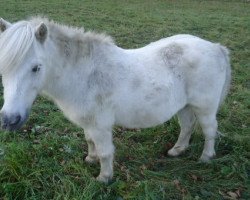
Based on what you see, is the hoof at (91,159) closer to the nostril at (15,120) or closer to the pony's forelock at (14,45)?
the nostril at (15,120)

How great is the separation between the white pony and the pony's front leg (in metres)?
0.01

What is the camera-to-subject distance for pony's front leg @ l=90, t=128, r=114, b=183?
4.00 m

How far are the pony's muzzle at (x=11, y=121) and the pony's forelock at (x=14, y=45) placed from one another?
0.40 m

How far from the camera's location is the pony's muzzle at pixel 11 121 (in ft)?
10.3

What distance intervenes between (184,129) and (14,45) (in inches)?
109

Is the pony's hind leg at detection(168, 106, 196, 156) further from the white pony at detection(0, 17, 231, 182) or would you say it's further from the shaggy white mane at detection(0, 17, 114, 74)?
the shaggy white mane at detection(0, 17, 114, 74)

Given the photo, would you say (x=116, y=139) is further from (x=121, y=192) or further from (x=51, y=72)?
(x=51, y=72)

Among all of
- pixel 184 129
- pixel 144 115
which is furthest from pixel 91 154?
pixel 184 129

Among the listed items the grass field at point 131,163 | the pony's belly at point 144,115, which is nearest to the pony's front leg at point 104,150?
the grass field at point 131,163

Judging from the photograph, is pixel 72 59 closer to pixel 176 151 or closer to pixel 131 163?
pixel 131 163

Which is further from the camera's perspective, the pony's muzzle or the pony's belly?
the pony's belly

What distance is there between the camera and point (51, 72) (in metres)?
3.61

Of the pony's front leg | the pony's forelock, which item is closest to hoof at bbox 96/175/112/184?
the pony's front leg

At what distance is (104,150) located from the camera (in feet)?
13.5
